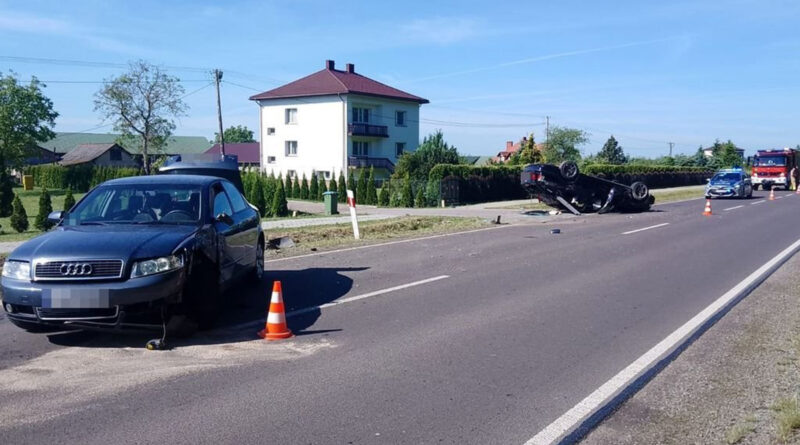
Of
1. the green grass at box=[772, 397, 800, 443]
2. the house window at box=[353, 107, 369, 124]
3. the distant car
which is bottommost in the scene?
the green grass at box=[772, 397, 800, 443]

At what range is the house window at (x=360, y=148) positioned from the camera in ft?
198

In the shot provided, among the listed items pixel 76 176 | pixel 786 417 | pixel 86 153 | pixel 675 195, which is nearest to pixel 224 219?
pixel 786 417

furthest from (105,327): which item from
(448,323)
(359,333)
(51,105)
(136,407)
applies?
(51,105)

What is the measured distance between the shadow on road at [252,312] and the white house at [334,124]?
4712 cm

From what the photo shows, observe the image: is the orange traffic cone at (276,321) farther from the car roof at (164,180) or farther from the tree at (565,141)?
the tree at (565,141)

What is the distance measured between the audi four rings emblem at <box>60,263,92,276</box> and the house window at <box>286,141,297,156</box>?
56.5m

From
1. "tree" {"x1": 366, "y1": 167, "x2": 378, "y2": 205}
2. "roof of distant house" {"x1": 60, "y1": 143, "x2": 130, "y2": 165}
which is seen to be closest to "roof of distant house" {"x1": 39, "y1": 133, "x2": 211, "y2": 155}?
"roof of distant house" {"x1": 60, "y1": 143, "x2": 130, "y2": 165}

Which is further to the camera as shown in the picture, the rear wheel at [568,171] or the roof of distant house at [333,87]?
the roof of distant house at [333,87]

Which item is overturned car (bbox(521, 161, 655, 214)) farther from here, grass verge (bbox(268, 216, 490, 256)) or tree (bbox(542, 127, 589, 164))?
tree (bbox(542, 127, 589, 164))

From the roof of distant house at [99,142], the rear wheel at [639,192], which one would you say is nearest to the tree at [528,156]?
the rear wheel at [639,192]

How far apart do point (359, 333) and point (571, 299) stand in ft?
11.1

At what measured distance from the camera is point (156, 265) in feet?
21.8

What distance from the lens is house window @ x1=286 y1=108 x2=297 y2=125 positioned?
61.8 meters

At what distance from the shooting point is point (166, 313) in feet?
22.4
